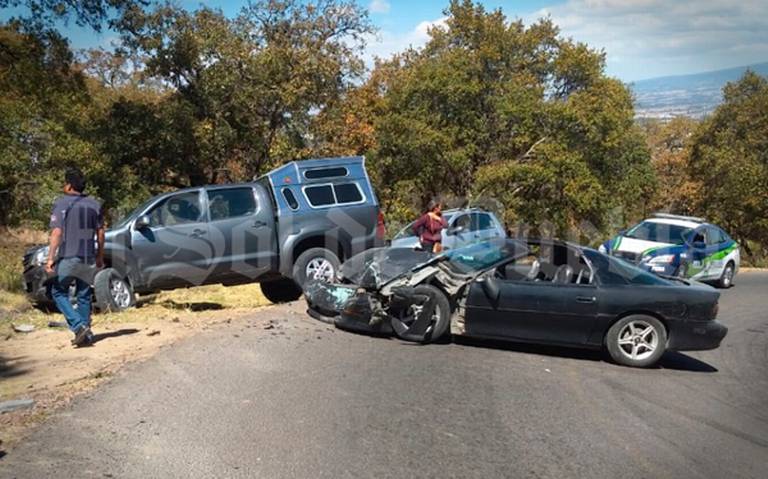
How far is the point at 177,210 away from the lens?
1120 cm

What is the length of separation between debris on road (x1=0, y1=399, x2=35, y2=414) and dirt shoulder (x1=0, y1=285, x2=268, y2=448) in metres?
0.05

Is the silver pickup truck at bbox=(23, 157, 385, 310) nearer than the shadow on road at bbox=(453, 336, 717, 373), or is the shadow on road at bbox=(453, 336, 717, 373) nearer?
the shadow on road at bbox=(453, 336, 717, 373)

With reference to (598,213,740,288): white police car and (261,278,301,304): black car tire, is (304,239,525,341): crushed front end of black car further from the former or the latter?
(598,213,740,288): white police car

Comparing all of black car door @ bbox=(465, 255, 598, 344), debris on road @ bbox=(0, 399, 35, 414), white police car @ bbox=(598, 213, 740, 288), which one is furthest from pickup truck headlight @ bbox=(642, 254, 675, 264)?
debris on road @ bbox=(0, 399, 35, 414)

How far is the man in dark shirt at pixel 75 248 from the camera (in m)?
7.89

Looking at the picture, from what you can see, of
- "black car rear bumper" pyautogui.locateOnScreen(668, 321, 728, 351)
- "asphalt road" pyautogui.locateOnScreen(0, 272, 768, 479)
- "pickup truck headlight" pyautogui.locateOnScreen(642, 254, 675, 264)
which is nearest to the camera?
"asphalt road" pyautogui.locateOnScreen(0, 272, 768, 479)

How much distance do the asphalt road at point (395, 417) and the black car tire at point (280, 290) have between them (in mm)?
3813

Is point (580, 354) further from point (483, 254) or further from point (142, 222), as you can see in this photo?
point (142, 222)

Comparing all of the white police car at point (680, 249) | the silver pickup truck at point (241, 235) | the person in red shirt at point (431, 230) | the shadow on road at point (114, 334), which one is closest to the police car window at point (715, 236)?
the white police car at point (680, 249)

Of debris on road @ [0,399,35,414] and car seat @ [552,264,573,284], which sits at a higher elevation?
car seat @ [552,264,573,284]

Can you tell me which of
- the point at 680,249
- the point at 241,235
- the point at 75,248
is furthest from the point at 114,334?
the point at 680,249

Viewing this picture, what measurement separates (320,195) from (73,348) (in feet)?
16.5

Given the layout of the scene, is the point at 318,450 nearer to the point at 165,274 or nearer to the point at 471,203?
the point at 165,274

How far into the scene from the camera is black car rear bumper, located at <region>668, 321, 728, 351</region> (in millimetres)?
8312
